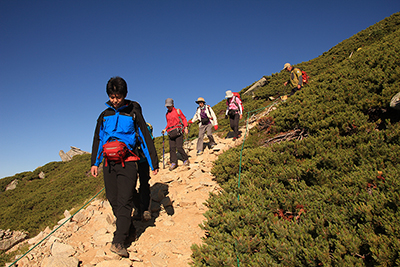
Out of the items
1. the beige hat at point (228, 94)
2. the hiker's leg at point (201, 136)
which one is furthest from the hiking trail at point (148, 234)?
the beige hat at point (228, 94)

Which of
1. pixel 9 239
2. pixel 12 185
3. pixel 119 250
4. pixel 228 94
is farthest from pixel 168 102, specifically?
pixel 12 185

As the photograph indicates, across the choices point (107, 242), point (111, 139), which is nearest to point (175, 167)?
point (107, 242)

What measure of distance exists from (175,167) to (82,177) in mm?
11166

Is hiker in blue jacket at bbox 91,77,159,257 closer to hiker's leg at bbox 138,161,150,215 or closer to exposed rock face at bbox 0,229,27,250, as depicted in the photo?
hiker's leg at bbox 138,161,150,215

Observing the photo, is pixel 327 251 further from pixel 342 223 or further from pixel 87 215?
pixel 87 215

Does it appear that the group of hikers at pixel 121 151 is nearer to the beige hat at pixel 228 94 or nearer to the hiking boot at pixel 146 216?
the hiking boot at pixel 146 216

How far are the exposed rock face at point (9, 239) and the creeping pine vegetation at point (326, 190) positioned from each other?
26.4ft

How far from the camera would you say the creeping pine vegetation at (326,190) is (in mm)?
2363

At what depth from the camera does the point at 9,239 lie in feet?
25.3

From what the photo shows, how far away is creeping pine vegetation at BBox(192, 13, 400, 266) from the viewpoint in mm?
2363

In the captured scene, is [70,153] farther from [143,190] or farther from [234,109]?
[143,190]

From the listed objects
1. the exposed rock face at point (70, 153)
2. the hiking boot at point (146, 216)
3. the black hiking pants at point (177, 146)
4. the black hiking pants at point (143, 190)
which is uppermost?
the exposed rock face at point (70, 153)

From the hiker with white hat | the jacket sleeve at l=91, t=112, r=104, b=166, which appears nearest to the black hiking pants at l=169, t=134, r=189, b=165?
the hiker with white hat

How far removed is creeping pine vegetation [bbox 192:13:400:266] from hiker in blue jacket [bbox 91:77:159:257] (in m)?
1.39
